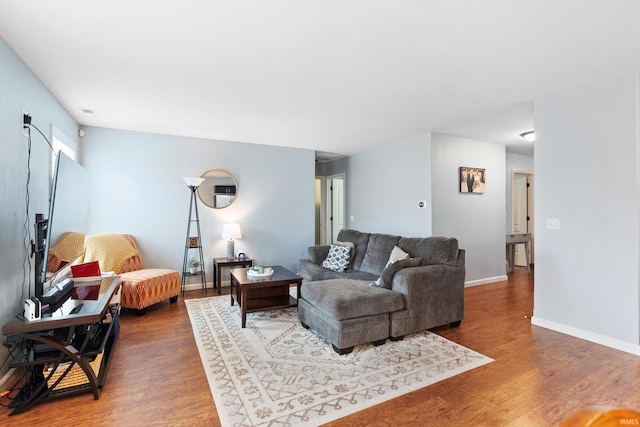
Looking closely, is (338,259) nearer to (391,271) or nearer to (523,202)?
(391,271)

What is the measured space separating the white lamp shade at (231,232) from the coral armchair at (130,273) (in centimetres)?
94

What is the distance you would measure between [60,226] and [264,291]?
1.99 meters

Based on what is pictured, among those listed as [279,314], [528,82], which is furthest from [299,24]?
[279,314]

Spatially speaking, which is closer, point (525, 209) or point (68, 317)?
point (68, 317)

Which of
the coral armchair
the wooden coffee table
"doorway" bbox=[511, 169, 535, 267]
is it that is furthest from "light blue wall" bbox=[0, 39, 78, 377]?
"doorway" bbox=[511, 169, 535, 267]

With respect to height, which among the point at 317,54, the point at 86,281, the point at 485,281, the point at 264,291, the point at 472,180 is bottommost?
the point at 485,281

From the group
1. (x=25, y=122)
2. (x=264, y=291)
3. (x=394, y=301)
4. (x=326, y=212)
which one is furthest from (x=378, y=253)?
(x=25, y=122)

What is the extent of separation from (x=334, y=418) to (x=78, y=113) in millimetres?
4267

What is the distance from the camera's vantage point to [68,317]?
6.31ft

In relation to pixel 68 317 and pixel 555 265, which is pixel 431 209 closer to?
pixel 555 265

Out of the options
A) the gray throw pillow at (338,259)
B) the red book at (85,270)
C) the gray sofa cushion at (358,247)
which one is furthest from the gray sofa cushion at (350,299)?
the red book at (85,270)

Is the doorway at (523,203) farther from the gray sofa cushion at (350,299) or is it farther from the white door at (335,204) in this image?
the gray sofa cushion at (350,299)

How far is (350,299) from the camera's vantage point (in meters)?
2.65

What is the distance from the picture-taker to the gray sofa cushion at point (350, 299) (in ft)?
8.53
